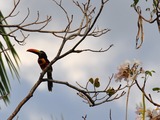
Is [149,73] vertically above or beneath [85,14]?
beneath

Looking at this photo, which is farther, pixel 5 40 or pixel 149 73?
pixel 5 40

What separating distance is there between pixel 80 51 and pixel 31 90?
47 cm

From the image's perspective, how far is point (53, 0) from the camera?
3.46 m

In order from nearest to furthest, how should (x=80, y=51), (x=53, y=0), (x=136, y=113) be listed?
(x=136, y=113)
(x=80, y=51)
(x=53, y=0)

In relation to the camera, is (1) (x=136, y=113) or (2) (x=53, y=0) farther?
(2) (x=53, y=0)

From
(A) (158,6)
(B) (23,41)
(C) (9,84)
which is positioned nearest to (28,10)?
(B) (23,41)

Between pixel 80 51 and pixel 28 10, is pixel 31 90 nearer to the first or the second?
pixel 80 51

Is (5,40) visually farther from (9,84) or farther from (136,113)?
(136,113)

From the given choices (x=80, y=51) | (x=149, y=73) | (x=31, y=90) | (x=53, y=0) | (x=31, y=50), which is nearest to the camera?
(x=149, y=73)

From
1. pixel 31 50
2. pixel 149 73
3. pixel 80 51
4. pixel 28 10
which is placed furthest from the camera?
pixel 31 50

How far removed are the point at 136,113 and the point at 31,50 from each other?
2.23 metres

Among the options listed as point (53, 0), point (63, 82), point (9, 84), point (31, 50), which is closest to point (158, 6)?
point (63, 82)

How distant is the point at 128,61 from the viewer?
2.34m

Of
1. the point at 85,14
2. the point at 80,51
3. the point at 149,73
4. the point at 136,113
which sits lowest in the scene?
the point at 136,113
